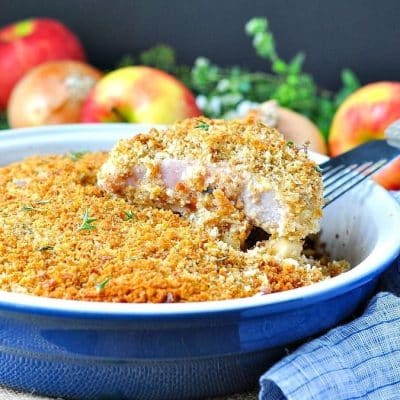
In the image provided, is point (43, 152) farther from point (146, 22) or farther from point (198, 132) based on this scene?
point (146, 22)

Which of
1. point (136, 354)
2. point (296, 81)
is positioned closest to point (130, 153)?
point (136, 354)

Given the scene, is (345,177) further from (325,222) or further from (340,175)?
(325,222)

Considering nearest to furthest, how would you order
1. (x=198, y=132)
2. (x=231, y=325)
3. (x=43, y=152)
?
(x=231, y=325), (x=198, y=132), (x=43, y=152)

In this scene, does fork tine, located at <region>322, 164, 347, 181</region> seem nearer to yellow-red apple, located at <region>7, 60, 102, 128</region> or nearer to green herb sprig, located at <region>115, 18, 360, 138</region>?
green herb sprig, located at <region>115, 18, 360, 138</region>

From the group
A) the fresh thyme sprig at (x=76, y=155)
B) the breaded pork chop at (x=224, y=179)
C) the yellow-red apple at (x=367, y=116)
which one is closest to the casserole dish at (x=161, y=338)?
the breaded pork chop at (x=224, y=179)

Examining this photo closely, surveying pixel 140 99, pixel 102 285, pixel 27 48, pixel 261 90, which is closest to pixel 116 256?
pixel 102 285

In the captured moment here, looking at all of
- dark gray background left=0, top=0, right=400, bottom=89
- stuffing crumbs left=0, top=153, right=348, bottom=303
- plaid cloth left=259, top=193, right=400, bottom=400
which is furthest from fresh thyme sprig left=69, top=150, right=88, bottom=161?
dark gray background left=0, top=0, right=400, bottom=89

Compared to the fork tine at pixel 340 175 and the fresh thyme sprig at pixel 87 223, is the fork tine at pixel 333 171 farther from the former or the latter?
the fresh thyme sprig at pixel 87 223
